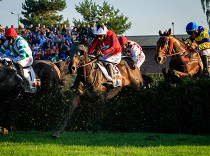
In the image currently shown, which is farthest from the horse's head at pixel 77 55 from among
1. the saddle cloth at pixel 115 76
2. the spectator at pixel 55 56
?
the spectator at pixel 55 56

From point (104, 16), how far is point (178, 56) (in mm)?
33545

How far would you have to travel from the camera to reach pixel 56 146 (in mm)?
6109

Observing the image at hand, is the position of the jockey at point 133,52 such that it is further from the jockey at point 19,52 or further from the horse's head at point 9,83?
the horse's head at point 9,83

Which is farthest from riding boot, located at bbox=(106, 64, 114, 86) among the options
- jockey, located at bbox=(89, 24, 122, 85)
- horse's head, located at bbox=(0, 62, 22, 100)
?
horse's head, located at bbox=(0, 62, 22, 100)

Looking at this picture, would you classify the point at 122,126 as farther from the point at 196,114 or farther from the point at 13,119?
the point at 13,119

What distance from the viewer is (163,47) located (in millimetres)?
9469

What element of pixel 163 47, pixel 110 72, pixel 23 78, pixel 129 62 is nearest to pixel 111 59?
pixel 110 72

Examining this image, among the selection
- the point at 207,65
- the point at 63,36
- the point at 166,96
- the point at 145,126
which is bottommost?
the point at 145,126

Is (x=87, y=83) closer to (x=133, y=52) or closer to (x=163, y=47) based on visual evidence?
(x=163, y=47)

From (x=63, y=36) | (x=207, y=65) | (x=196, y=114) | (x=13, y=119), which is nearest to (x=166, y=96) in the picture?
(x=196, y=114)

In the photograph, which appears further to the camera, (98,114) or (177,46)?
(177,46)

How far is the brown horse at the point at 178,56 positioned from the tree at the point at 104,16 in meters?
32.2

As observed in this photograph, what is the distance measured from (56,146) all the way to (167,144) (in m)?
2.05

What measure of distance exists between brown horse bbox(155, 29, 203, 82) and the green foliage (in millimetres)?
983
